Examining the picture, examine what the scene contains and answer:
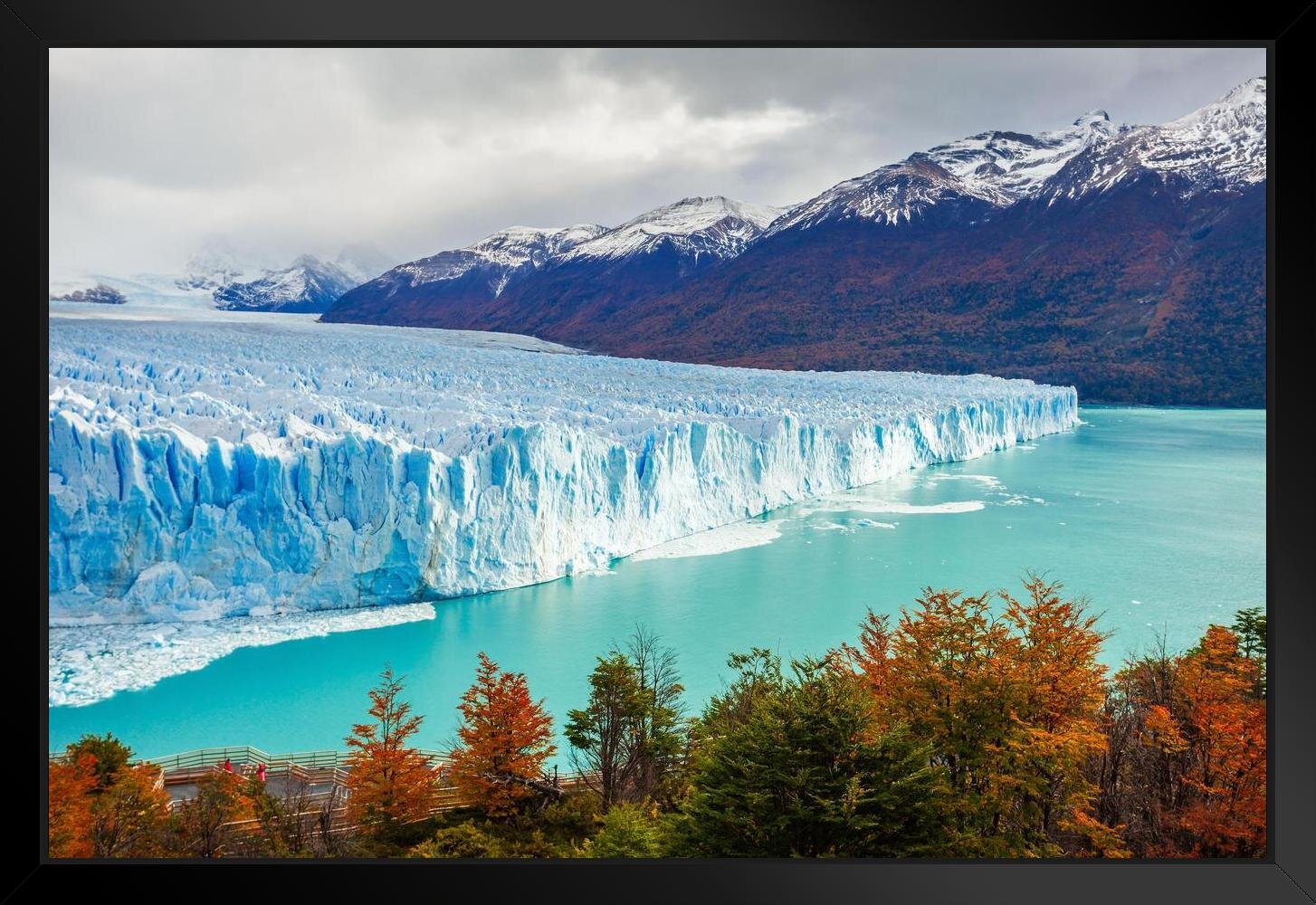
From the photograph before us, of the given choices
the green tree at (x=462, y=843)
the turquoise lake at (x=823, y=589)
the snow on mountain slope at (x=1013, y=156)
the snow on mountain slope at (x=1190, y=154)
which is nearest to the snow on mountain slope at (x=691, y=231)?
the snow on mountain slope at (x=1013, y=156)

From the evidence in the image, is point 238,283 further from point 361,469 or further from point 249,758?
point 249,758

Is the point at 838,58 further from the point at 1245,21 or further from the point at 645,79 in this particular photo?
the point at 1245,21

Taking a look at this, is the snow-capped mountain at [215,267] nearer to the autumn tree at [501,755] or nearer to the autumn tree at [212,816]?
the autumn tree at [212,816]

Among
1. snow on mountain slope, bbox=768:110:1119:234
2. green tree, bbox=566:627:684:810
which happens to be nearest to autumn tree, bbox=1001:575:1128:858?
green tree, bbox=566:627:684:810

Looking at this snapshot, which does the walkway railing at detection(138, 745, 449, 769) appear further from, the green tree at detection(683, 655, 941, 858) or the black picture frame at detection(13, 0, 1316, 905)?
the black picture frame at detection(13, 0, 1316, 905)

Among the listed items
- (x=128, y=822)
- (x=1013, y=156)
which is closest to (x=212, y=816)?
(x=128, y=822)
